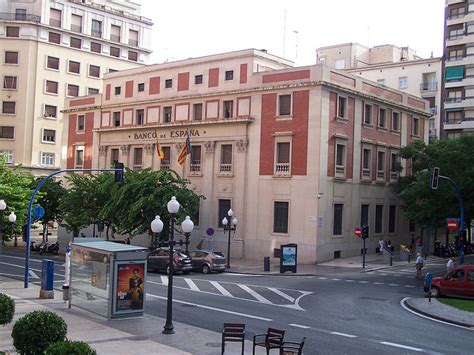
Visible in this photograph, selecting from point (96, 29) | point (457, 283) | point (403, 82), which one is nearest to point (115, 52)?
point (96, 29)

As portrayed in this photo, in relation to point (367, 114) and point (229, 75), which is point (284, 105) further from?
point (367, 114)

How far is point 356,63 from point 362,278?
56008 mm

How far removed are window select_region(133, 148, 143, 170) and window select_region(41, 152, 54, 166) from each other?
23524 mm

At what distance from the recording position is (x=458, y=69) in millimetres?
68812

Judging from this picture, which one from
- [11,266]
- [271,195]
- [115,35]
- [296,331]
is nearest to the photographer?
[296,331]

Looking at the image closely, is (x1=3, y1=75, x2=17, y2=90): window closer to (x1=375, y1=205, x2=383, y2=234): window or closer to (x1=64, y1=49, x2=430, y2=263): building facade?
(x1=64, y1=49, x2=430, y2=263): building facade

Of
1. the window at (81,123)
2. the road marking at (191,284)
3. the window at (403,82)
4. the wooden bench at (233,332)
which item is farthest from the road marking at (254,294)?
the window at (403,82)

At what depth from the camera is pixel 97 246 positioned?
21.7m

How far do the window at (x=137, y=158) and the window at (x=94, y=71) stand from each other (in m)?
26.3

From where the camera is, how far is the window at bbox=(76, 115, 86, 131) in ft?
204

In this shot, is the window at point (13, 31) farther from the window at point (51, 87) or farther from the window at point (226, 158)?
the window at point (226, 158)

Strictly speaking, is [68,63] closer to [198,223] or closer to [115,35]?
[115,35]

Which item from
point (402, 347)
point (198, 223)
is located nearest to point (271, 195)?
point (198, 223)

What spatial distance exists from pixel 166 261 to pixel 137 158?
20648mm
